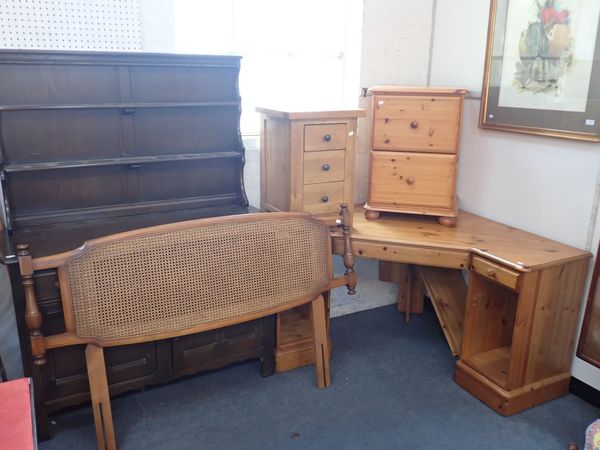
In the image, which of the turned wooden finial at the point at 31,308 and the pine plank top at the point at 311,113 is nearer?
the turned wooden finial at the point at 31,308

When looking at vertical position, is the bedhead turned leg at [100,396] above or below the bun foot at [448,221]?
below

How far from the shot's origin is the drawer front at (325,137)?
97.9 inches

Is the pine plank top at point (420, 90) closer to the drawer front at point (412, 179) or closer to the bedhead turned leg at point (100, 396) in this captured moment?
the drawer front at point (412, 179)

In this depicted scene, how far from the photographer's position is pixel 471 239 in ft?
8.64

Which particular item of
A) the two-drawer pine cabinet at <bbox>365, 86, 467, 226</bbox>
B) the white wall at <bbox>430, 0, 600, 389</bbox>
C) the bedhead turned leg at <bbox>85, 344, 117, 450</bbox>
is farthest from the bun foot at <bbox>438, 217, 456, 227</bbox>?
the bedhead turned leg at <bbox>85, 344, 117, 450</bbox>

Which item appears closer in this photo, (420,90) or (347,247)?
(347,247)

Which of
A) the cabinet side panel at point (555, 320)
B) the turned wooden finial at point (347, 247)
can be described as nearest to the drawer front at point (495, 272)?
the cabinet side panel at point (555, 320)

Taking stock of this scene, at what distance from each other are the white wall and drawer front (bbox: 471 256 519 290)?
454mm

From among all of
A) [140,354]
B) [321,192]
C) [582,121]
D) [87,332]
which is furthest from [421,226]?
[87,332]

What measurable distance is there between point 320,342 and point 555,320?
1065 mm

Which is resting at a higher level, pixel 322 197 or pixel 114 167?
pixel 114 167

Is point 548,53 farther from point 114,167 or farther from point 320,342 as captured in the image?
point 114,167

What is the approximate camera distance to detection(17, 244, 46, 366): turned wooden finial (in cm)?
183

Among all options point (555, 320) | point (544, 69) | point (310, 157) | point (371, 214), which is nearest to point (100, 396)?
point (310, 157)
